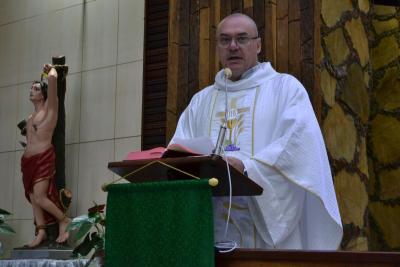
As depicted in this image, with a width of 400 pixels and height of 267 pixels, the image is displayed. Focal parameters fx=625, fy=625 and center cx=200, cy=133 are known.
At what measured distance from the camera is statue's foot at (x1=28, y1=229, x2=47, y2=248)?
510 cm

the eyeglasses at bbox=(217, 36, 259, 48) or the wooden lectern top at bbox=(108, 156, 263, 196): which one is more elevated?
the eyeglasses at bbox=(217, 36, 259, 48)

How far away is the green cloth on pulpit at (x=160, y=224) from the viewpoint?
214 cm

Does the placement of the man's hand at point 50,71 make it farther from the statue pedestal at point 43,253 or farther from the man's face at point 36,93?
the statue pedestal at point 43,253

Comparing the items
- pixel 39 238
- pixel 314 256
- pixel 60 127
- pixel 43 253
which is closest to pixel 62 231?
pixel 39 238

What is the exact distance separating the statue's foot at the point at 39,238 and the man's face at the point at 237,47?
271 cm

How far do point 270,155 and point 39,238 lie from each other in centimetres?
304

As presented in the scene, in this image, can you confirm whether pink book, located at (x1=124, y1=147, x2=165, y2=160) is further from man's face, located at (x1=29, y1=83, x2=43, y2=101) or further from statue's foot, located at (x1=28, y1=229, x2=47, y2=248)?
man's face, located at (x1=29, y1=83, x2=43, y2=101)

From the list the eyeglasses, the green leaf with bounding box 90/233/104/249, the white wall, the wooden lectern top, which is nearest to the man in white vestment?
the eyeglasses

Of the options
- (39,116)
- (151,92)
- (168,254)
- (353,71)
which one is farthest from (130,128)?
(168,254)

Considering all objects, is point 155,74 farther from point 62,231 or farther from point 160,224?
point 160,224

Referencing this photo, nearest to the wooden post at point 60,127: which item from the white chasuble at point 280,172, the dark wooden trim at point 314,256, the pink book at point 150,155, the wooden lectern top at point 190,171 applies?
the white chasuble at point 280,172

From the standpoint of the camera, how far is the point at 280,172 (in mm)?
2701

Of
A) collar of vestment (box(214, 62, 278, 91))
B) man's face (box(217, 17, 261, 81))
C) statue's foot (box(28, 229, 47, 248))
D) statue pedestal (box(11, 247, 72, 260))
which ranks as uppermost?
man's face (box(217, 17, 261, 81))

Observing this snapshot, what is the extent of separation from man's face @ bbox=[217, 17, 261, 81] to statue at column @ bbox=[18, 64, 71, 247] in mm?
2575
